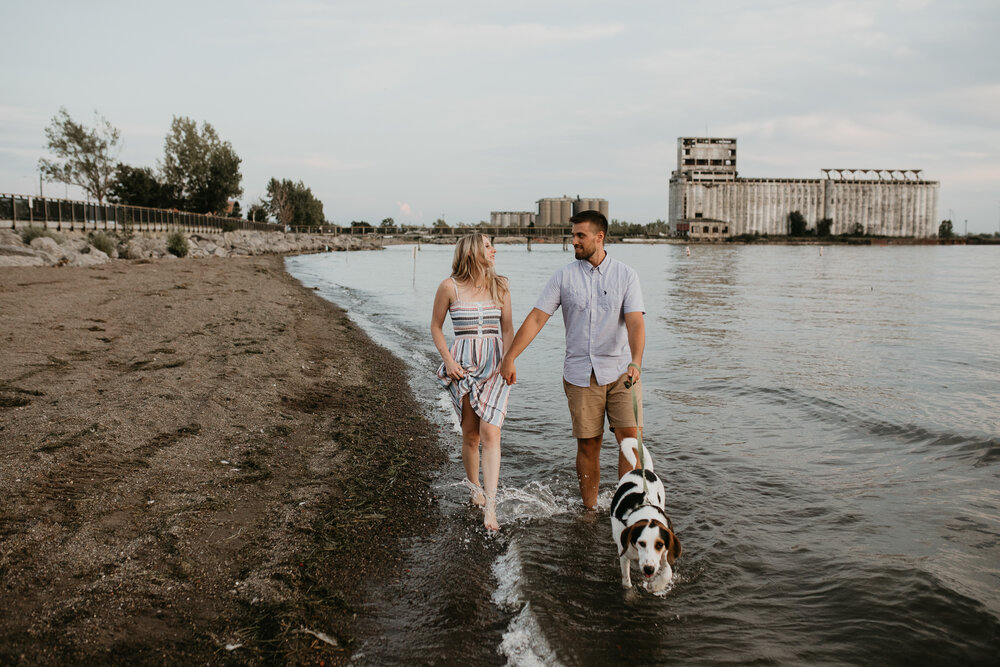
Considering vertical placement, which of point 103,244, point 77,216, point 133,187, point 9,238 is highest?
point 133,187

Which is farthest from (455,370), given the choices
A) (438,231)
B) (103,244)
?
(438,231)

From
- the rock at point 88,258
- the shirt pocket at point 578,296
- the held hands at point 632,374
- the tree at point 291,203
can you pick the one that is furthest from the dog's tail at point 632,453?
the tree at point 291,203

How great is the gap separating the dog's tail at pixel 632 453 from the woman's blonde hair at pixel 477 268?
1426mm

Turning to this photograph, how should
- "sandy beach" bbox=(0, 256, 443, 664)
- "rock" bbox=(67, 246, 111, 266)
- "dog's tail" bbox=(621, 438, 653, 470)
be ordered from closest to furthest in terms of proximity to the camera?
1. "sandy beach" bbox=(0, 256, 443, 664)
2. "dog's tail" bbox=(621, 438, 653, 470)
3. "rock" bbox=(67, 246, 111, 266)

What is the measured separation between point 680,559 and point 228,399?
5205mm

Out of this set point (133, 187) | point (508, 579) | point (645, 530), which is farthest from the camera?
point (133, 187)

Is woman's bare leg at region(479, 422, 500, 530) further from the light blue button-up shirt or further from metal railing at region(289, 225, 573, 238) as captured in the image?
metal railing at region(289, 225, 573, 238)

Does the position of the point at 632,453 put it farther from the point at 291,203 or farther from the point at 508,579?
the point at 291,203

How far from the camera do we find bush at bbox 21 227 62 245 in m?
25.2

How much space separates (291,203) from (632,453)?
15004 centimetres

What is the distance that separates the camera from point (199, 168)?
77.3 m

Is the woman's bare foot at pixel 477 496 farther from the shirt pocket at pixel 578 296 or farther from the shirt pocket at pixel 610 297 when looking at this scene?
the shirt pocket at pixel 610 297

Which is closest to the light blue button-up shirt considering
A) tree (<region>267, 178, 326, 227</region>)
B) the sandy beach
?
the sandy beach

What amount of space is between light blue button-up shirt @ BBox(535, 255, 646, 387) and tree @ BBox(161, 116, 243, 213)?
82294 millimetres
